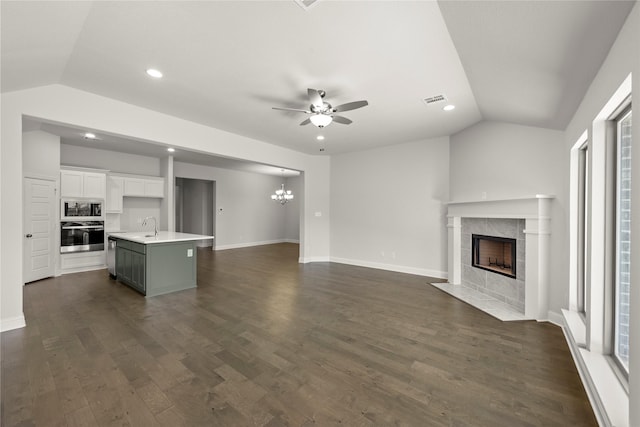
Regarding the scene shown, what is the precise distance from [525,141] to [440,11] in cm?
276

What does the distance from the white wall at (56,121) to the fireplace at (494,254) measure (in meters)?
4.84

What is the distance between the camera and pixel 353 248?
22.5ft

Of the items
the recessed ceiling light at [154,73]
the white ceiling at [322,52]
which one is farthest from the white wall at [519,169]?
the recessed ceiling light at [154,73]

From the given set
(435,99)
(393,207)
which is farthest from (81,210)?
(435,99)

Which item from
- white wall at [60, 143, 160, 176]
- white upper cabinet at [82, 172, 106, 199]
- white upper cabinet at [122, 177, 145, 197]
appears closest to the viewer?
white upper cabinet at [82, 172, 106, 199]

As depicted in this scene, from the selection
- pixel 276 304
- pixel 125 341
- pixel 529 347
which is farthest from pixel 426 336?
pixel 125 341

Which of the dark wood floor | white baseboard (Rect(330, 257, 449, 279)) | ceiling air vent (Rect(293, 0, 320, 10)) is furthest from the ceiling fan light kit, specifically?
white baseboard (Rect(330, 257, 449, 279))

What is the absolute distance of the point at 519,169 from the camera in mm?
3805

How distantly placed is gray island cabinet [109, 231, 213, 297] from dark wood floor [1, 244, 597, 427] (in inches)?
12.7

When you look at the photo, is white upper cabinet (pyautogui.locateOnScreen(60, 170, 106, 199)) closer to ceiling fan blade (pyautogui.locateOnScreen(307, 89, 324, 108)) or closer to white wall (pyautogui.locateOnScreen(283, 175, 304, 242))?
ceiling fan blade (pyautogui.locateOnScreen(307, 89, 324, 108))

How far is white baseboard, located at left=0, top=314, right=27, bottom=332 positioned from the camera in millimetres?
2924

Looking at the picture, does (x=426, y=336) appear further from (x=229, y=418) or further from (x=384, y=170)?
(x=384, y=170)

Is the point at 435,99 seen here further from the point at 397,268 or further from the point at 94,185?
the point at 94,185

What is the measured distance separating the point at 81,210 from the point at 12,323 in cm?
363
